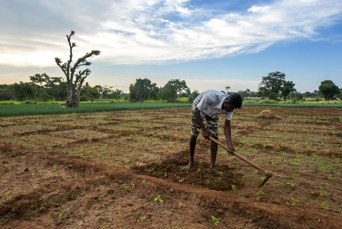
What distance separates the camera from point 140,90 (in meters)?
66.9

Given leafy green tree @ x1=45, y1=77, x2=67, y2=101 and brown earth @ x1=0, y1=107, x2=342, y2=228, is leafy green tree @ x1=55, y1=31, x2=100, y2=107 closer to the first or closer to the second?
brown earth @ x1=0, y1=107, x2=342, y2=228

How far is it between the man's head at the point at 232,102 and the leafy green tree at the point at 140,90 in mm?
62149

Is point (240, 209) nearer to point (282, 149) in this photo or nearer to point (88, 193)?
point (88, 193)

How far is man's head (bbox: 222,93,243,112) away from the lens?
10.8ft

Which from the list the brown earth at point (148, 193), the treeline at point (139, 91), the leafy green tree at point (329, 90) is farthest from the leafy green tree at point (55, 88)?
the leafy green tree at point (329, 90)

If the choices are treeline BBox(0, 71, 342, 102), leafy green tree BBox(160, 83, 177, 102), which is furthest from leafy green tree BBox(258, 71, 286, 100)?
leafy green tree BBox(160, 83, 177, 102)

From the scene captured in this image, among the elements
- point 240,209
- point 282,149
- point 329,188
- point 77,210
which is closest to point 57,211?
point 77,210

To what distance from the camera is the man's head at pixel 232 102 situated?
3.28m

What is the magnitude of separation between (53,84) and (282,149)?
69.3m

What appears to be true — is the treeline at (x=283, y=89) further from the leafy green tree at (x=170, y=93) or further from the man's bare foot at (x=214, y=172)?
the man's bare foot at (x=214, y=172)

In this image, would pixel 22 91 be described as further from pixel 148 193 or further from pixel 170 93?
pixel 148 193

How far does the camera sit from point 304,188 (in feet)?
11.3

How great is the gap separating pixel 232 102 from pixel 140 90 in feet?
213

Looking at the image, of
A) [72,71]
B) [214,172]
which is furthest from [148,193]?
[72,71]
